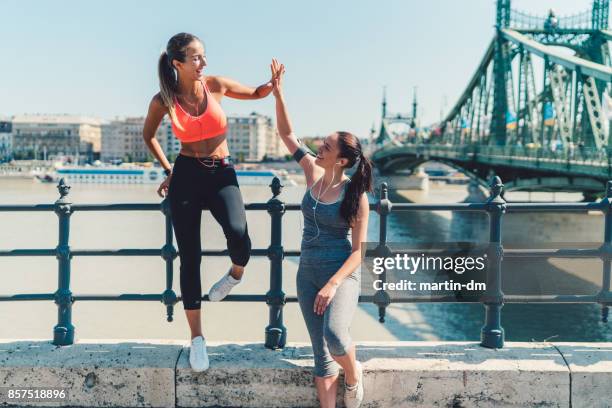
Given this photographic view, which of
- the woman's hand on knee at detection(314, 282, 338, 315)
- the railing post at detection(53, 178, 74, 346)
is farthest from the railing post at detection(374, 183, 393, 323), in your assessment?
the railing post at detection(53, 178, 74, 346)

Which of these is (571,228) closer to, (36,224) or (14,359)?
(36,224)

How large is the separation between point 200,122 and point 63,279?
3.70 feet

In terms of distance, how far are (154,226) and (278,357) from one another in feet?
80.5

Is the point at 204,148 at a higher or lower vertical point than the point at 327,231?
higher

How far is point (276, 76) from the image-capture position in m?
3.12

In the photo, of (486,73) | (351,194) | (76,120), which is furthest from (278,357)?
(76,120)

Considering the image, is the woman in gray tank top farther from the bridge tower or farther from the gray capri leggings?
the bridge tower

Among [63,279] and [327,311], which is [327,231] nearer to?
[327,311]

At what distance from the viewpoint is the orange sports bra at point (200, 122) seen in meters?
2.99

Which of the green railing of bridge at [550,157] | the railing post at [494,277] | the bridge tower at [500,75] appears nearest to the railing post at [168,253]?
the railing post at [494,277]

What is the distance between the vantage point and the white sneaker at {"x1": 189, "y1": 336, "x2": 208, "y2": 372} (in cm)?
304

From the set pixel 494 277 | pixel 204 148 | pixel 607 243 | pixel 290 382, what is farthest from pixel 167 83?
pixel 607 243

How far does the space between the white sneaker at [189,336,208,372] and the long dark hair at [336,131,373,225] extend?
97 cm

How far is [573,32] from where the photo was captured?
108 ft
